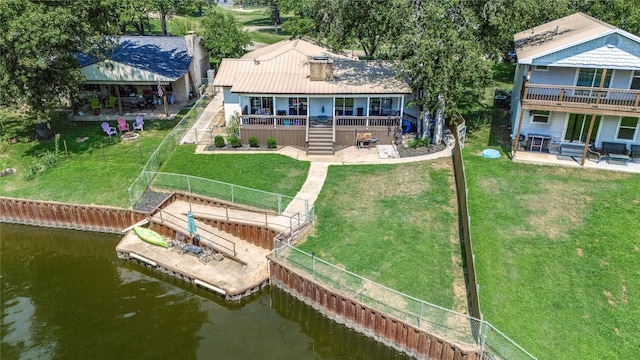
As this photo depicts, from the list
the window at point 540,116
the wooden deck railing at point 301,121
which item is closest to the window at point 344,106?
the wooden deck railing at point 301,121

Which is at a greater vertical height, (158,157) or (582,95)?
(582,95)

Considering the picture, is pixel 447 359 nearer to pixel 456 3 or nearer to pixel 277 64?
pixel 456 3

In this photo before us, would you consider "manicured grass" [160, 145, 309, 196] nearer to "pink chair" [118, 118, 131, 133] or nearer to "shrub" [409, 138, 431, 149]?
"pink chair" [118, 118, 131, 133]

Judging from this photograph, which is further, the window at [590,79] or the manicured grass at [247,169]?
the window at [590,79]

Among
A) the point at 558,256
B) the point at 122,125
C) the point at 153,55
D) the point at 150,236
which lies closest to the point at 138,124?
the point at 122,125

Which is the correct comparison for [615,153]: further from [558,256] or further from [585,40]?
[558,256]

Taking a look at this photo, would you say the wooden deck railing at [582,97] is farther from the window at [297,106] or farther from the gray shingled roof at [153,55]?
the gray shingled roof at [153,55]
